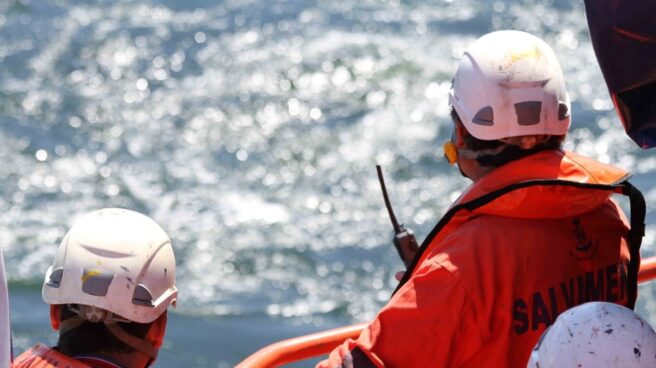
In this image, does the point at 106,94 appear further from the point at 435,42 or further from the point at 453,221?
the point at 453,221

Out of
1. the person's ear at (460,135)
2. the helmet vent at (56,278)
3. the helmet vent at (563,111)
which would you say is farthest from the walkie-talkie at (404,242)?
the helmet vent at (56,278)

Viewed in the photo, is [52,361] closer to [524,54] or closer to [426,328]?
[426,328]

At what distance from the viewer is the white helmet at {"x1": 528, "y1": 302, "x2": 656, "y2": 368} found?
8.70ft

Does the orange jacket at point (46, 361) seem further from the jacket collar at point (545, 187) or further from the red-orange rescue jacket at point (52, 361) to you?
the jacket collar at point (545, 187)

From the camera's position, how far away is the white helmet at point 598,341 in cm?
265

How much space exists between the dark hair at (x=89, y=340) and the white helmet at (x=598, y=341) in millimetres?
961

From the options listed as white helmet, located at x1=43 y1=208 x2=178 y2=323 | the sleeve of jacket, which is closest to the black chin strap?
the sleeve of jacket

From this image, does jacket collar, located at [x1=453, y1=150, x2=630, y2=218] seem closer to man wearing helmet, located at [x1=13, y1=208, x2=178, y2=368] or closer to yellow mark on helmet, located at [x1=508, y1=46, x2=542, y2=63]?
yellow mark on helmet, located at [x1=508, y1=46, x2=542, y2=63]

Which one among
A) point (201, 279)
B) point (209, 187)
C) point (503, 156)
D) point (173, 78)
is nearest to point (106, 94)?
point (173, 78)

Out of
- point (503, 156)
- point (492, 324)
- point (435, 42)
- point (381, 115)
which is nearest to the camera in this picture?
point (492, 324)

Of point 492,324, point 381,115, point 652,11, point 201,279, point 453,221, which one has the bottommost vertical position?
point 201,279

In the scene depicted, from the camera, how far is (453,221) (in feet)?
10.8

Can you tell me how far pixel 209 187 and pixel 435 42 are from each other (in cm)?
300

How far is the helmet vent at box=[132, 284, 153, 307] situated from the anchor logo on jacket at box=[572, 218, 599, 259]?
990 mm
